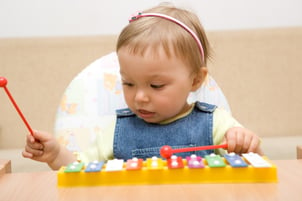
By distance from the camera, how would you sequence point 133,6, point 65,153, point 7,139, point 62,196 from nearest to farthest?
point 62,196 → point 65,153 → point 7,139 → point 133,6

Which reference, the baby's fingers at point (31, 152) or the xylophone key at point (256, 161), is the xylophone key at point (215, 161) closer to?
the xylophone key at point (256, 161)

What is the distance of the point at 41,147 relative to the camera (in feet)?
2.64

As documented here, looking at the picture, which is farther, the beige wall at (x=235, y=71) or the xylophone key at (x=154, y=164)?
the beige wall at (x=235, y=71)

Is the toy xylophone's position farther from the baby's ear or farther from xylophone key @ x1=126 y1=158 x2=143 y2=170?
the baby's ear

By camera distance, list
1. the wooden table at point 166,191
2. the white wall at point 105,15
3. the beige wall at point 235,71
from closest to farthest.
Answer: the wooden table at point 166,191
the beige wall at point 235,71
the white wall at point 105,15

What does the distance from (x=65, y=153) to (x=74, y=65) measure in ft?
2.99

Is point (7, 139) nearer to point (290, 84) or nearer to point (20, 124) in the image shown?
point (20, 124)

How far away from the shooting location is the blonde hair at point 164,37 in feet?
Result: 2.81

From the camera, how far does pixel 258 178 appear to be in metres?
0.56

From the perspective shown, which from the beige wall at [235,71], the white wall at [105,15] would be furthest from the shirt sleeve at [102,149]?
the white wall at [105,15]

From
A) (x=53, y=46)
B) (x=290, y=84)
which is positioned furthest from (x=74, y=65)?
(x=290, y=84)

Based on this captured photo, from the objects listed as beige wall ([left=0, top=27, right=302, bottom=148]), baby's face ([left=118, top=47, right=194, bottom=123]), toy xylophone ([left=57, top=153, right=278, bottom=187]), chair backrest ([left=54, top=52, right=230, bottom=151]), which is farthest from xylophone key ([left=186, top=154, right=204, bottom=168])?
beige wall ([left=0, top=27, right=302, bottom=148])

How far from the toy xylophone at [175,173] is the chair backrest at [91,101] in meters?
0.57

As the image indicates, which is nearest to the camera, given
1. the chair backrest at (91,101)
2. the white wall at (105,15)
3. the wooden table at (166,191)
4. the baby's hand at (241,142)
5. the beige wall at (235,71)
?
the wooden table at (166,191)
